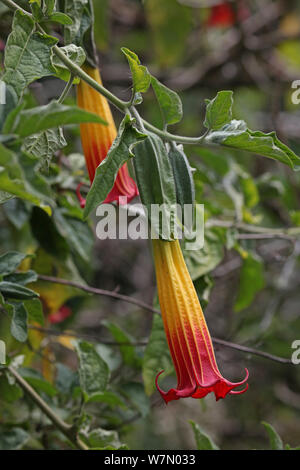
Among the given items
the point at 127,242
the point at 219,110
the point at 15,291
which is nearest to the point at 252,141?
the point at 219,110

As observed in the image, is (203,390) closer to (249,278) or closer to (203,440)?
(203,440)

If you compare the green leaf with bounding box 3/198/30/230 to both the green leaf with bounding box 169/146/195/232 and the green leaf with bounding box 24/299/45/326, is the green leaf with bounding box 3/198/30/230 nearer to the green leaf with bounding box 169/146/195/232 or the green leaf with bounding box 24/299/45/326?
the green leaf with bounding box 24/299/45/326

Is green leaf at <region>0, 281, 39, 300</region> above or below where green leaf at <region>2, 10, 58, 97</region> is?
below

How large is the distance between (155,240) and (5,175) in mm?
243

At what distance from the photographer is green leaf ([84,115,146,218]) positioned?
528 mm

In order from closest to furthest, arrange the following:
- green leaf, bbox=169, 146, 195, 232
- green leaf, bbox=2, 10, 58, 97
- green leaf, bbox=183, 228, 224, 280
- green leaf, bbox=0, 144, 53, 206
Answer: green leaf, bbox=0, 144, 53, 206, green leaf, bbox=2, 10, 58, 97, green leaf, bbox=169, 146, 195, 232, green leaf, bbox=183, 228, 224, 280

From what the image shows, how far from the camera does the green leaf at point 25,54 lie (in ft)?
1.70

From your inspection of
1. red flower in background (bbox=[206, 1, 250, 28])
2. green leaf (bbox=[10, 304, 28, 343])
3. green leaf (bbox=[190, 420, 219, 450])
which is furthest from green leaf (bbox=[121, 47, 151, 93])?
red flower in background (bbox=[206, 1, 250, 28])

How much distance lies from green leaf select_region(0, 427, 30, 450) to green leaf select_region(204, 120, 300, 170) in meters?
0.54

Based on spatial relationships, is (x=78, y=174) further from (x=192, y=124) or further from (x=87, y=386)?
(x=192, y=124)

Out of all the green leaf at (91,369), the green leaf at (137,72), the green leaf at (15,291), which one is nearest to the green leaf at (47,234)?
the green leaf at (91,369)

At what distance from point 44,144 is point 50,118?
0.19 meters

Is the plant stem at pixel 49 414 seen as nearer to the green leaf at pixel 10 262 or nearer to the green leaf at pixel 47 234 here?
the green leaf at pixel 10 262

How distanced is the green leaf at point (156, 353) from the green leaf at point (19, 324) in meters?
0.24
